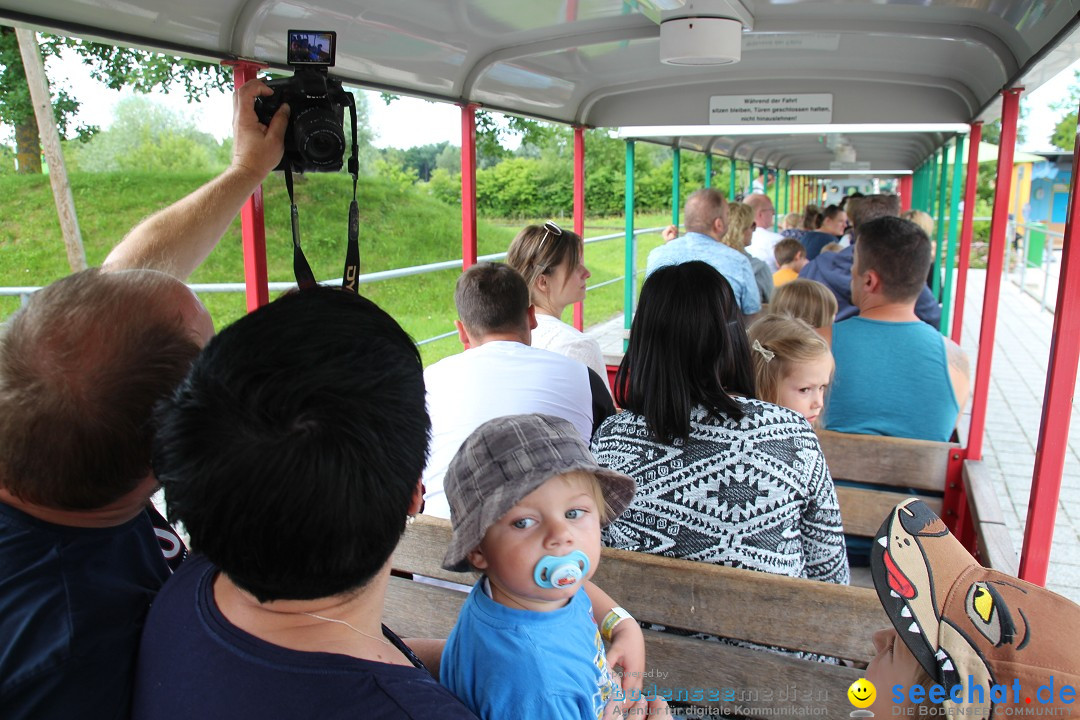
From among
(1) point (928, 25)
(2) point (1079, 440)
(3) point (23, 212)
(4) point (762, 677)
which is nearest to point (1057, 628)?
(4) point (762, 677)

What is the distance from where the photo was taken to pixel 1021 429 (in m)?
6.78

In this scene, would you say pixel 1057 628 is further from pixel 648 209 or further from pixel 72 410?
pixel 648 209

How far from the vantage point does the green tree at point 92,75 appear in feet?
39.3

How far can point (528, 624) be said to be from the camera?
1.29 metres

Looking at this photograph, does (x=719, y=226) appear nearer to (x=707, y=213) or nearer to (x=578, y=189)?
(x=707, y=213)

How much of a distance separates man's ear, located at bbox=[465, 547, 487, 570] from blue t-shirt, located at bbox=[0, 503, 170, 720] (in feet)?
1.64

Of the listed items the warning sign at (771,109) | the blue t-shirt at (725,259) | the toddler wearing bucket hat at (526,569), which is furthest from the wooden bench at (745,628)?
the warning sign at (771,109)

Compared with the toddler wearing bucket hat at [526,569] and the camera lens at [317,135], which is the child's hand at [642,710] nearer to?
the toddler wearing bucket hat at [526,569]

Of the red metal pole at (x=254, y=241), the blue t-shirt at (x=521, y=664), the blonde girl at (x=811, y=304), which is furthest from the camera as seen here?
the blonde girl at (x=811, y=304)

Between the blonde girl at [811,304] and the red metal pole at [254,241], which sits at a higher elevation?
the red metal pole at [254,241]

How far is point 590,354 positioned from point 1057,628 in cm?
241

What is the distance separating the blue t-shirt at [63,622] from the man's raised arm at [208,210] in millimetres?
664

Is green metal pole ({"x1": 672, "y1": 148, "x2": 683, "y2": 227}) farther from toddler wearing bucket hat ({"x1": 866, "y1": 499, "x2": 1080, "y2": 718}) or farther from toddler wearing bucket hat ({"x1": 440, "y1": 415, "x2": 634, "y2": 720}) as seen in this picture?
toddler wearing bucket hat ({"x1": 866, "y1": 499, "x2": 1080, "y2": 718})

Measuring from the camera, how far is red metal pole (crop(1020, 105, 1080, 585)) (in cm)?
210
